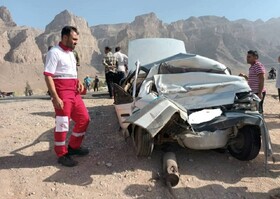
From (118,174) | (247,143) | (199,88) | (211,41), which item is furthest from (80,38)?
(247,143)

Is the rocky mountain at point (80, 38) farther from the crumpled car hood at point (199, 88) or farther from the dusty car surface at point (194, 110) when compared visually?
the crumpled car hood at point (199, 88)

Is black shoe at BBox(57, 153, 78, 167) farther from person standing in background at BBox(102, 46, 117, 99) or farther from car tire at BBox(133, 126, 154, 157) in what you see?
person standing in background at BBox(102, 46, 117, 99)

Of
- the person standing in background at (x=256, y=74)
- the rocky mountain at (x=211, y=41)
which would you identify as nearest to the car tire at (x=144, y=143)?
the person standing in background at (x=256, y=74)

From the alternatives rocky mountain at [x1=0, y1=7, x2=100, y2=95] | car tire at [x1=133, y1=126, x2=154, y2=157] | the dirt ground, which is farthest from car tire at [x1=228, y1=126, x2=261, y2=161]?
rocky mountain at [x1=0, y1=7, x2=100, y2=95]

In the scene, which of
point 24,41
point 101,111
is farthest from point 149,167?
point 24,41

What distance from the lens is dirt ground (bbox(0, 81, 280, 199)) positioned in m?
4.35

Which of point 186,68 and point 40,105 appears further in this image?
point 40,105

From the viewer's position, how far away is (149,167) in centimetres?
499

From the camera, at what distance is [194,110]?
5.02 meters

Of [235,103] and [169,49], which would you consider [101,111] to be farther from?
[235,103]

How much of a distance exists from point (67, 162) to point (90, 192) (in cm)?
80

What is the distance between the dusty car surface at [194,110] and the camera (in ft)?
14.7

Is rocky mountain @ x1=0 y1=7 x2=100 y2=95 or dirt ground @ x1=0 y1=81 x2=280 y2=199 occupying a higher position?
dirt ground @ x1=0 y1=81 x2=280 y2=199

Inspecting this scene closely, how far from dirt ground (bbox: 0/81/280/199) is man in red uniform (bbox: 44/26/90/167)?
1.34 feet
